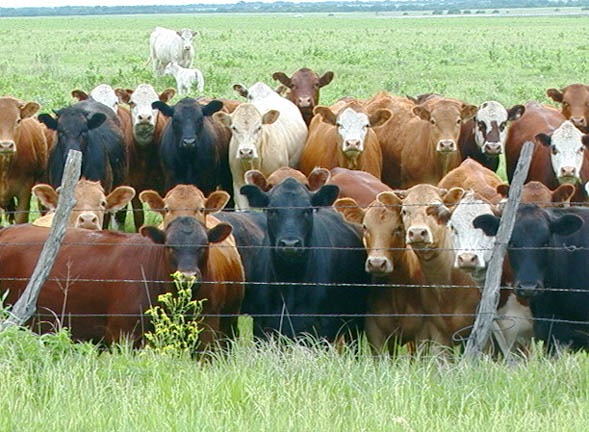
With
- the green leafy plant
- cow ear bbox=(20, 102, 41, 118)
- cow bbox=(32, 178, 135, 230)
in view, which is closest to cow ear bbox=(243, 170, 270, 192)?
cow bbox=(32, 178, 135, 230)

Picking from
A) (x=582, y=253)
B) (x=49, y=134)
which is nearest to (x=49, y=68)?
(x=49, y=134)

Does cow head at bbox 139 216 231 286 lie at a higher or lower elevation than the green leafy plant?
higher

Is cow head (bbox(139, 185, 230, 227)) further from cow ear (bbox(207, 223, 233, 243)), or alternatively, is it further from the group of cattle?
cow ear (bbox(207, 223, 233, 243))

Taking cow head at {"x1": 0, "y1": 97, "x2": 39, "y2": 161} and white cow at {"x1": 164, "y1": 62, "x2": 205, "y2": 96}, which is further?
white cow at {"x1": 164, "y1": 62, "x2": 205, "y2": 96}

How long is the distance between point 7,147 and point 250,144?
2.36 meters

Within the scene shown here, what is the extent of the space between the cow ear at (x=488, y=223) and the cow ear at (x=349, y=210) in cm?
143

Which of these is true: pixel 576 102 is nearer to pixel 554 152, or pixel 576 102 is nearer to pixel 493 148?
pixel 493 148

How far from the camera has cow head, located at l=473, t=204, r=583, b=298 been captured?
7.66 metres

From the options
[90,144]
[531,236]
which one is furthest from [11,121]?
[531,236]

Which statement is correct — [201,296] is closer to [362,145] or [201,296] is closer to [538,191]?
[538,191]

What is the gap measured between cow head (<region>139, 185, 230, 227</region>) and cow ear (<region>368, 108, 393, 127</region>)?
4177mm

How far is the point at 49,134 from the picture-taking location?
42.9 feet

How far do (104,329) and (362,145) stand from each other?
4.83 m

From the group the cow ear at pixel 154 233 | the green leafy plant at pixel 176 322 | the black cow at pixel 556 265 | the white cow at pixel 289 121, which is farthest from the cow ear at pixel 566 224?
the white cow at pixel 289 121
